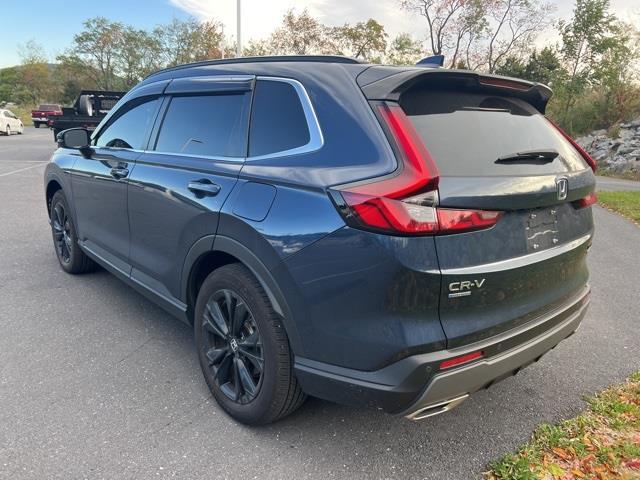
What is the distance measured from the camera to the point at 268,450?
7.88 feet

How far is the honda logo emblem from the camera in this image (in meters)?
2.28

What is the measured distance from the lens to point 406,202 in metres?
1.86

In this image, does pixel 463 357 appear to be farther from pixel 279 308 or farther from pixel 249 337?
pixel 249 337

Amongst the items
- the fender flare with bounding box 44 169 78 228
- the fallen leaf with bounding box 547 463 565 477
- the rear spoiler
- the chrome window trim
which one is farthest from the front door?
the fallen leaf with bounding box 547 463 565 477

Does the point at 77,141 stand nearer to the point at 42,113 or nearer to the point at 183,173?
the point at 183,173

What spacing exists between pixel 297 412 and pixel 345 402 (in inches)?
27.5

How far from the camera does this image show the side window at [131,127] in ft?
11.4

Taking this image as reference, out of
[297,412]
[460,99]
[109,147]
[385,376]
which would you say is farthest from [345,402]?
[109,147]

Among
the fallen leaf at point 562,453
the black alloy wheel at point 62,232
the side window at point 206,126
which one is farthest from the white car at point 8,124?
the fallen leaf at point 562,453

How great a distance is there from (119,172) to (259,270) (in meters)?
1.87

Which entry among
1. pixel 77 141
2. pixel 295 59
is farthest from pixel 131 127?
pixel 295 59

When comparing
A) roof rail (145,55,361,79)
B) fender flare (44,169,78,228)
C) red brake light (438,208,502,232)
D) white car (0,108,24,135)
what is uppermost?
roof rail (145,55,361,79)

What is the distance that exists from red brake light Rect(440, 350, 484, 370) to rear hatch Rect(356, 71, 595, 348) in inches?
2.6

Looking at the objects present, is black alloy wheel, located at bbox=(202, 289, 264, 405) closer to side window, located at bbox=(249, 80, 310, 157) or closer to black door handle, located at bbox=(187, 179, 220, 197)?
black door handle, located at bbox=(187, 179, 220, 197)
